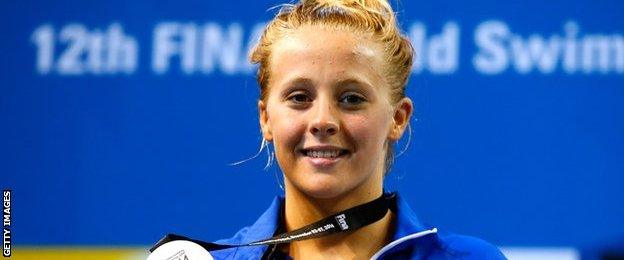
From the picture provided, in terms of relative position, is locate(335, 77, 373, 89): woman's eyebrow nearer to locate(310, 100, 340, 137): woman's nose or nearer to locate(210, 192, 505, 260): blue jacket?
Result: locate(310, 100, 340, 137): woman's nose

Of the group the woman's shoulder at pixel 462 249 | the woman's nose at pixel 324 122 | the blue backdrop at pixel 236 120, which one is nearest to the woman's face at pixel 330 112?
the woman's nose at pixel 324 122

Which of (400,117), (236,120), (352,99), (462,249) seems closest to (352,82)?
(352,99)

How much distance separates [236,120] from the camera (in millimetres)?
2949

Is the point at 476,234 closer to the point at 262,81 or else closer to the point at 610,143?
the point at 610,143

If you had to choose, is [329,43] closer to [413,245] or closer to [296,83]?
[296,83]

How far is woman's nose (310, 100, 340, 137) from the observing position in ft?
5.24

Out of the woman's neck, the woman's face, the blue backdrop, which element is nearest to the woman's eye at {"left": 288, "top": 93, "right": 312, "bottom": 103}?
the woman's face

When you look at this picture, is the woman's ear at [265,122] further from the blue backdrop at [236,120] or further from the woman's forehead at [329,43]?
the blue backdrop at [236,120]

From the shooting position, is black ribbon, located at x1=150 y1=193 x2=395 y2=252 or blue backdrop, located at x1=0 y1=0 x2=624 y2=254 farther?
blue backdrop, located at x1=0 y1=0 x2=624 y2=254

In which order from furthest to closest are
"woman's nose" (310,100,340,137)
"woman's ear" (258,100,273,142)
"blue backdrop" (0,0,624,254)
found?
"blue backdrop" (0,0,624,254) < "woman's ear" (258,100,273,142) < "woman's nose" (310,100,340,137)

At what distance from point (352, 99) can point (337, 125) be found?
0.04 meters

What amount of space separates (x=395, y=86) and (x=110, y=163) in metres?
1.36

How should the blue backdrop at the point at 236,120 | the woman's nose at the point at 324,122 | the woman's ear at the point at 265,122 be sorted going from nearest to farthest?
1. the woman's nose at the point at 324,122
2. the woman's ear at the point at 265,122
3. the blue backdrop at the point at 236,120

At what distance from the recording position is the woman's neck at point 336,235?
5.46ft
